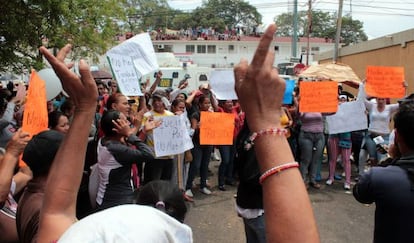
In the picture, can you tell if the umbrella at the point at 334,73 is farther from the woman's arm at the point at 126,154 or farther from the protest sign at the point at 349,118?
the woman's arm at the point at 126,154

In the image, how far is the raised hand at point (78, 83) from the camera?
51.6 inches

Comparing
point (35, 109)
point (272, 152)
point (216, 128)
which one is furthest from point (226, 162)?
point (272, 152)

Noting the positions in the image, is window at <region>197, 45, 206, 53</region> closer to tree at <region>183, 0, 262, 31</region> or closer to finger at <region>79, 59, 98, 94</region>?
tree at <region>183, 0, 262, 31</region>

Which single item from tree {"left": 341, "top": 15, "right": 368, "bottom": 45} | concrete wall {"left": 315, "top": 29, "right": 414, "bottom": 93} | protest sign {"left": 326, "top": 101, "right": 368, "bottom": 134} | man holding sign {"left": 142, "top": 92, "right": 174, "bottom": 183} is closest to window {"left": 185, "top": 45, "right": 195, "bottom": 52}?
concrete wall {"left": 315, "top": 29, "right": 414, "bottom": 93}

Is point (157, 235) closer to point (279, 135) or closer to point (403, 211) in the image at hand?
point (279, 135)

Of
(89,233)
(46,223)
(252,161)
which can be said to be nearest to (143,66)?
(252,161)

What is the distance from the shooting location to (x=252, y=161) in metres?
3.05

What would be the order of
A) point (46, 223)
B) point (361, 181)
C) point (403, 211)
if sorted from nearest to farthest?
point (46, 223) < point (403, 211) < point (361, 181)

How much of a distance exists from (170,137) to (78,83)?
12.7 feet

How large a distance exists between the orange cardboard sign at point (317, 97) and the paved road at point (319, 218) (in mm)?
1474

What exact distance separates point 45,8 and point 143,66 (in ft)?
9.29

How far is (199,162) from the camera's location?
631cm

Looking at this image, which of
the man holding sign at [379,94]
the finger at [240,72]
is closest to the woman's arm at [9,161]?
the finger at [240,72]

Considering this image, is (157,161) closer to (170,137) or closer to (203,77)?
(170,137)
